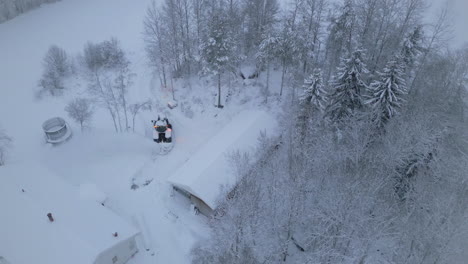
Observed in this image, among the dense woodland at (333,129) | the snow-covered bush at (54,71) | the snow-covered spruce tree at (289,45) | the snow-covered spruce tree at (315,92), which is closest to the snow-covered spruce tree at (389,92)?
the dense woodland at (333,129)

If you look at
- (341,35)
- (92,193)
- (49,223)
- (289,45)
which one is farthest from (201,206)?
(341,35)

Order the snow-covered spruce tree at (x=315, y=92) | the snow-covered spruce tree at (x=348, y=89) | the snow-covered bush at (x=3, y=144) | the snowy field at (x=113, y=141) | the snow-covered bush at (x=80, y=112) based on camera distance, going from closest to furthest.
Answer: the snow-covered spruce tree at (x=348, y=89) → the snowy field at (x=113, y=141) → the snow-covered spruce tree at (x=315, y=92) → the snow-covered bush at (x=3, y=144) → the snow-covered bush at (x=80, y=112)

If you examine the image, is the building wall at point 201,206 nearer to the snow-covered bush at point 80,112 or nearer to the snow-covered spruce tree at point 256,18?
the snow-covered bush at point 80,112

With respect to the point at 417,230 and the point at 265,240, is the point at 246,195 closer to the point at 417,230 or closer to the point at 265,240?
the point at 265,240

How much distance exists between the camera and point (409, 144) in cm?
2138

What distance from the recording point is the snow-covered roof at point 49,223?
1902 centimetres

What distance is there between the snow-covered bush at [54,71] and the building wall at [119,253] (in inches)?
997

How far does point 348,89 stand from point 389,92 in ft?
9.68

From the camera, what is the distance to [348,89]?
2456cm

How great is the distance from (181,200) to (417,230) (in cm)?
1786

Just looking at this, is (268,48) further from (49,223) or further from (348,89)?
(49,223)

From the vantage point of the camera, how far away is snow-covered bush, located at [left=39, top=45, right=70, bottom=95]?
3856 centimetres

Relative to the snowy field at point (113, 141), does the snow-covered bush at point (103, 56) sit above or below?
above

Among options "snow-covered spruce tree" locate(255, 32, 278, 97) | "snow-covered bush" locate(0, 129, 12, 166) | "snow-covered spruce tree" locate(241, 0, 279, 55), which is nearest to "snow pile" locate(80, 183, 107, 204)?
"snow-covered bush" locate(0, 129, 12, 166)
